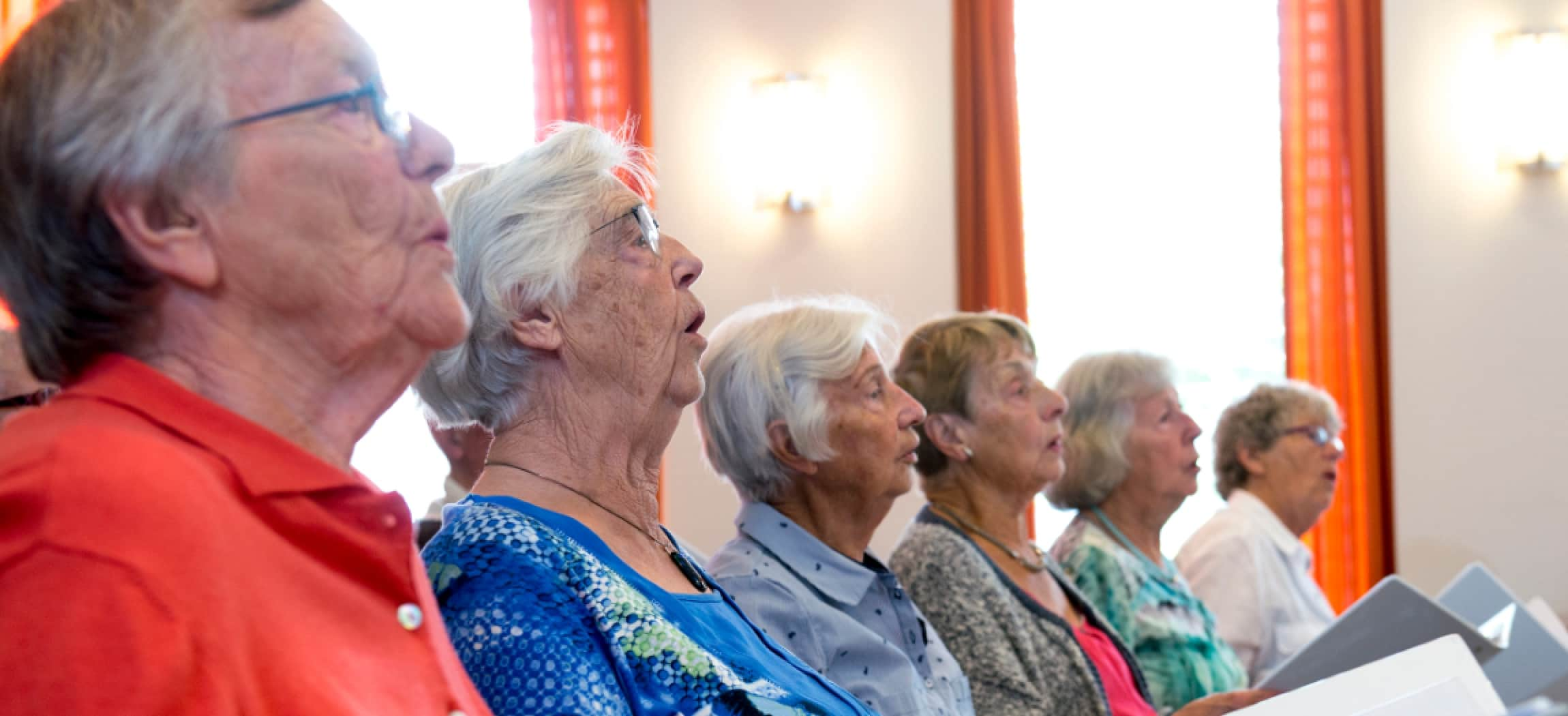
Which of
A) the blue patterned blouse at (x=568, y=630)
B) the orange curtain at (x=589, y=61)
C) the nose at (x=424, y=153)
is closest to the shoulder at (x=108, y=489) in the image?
the nose at (x=424, y=153)

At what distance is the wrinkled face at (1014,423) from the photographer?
2.77 meters

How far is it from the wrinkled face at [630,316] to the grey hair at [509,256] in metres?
0.02

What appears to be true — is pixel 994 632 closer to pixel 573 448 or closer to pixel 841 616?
pixel 841 616

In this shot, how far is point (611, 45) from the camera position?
500cm

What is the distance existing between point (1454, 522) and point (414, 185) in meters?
5.05

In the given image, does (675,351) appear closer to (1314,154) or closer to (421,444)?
(421,444)

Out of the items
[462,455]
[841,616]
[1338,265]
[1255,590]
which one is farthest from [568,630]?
[1338,265]

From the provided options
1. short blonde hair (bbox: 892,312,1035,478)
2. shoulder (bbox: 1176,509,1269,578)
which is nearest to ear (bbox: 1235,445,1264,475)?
shoulder (bbox: 1176,509,1269,578)

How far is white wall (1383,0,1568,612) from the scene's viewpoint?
5.16 meters

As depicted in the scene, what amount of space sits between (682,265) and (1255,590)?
230cm

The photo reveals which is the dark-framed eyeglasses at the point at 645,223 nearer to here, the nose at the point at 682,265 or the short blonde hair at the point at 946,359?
the nose at the point at 682,265

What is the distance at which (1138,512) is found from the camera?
3352mm

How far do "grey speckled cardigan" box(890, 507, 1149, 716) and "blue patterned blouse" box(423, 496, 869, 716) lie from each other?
0.98 m

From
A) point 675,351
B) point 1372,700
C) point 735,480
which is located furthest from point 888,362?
point 1372,700
